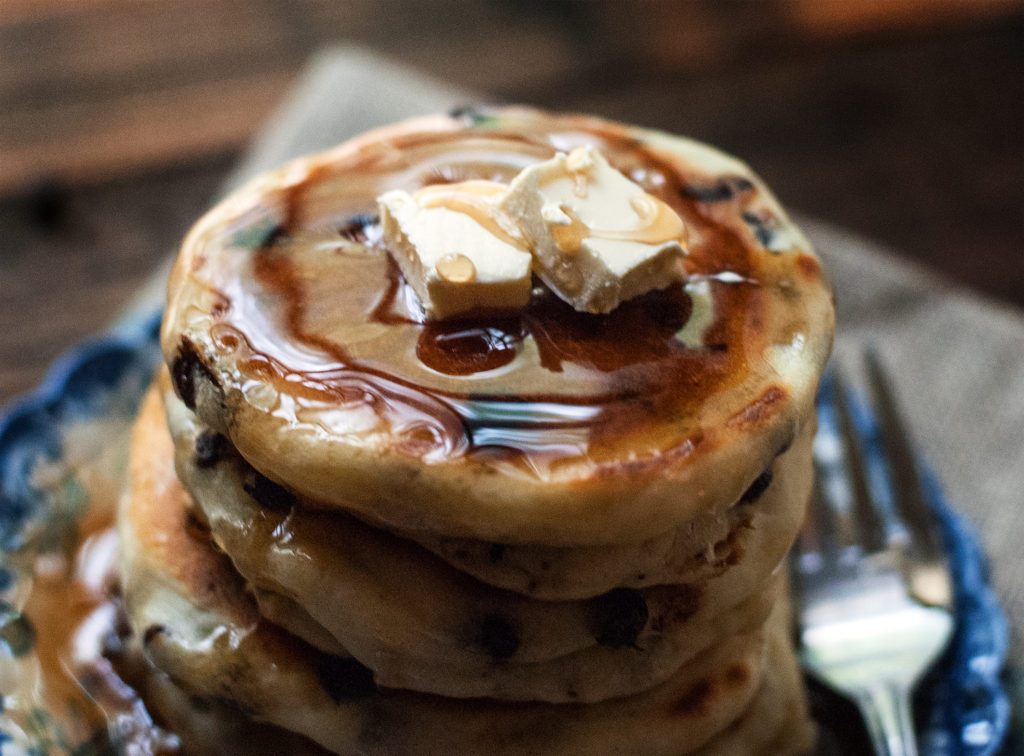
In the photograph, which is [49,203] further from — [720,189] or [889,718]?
[889,718]

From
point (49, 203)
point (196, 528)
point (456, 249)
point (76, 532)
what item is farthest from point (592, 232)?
point (49, 203)

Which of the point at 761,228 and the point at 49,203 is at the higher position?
the point at 761,228

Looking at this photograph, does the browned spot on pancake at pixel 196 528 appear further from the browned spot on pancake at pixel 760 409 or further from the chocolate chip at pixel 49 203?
the chocolate chip at pixel 49 203

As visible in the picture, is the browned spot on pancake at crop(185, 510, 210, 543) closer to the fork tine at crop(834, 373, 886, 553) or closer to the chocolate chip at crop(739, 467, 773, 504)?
the chocolate chip at crop(739, 467, 773, 504)

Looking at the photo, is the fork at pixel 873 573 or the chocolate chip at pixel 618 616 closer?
the chocolate chip at pixel 618 616

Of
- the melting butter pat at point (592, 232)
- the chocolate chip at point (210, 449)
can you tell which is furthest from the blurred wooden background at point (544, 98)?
the melting butter pat at point (592, 232)

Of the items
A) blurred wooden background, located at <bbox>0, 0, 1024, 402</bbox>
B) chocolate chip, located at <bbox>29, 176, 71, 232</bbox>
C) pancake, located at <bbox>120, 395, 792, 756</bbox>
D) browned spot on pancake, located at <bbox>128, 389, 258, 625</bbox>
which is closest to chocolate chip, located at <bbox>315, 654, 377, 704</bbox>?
pancake, located at <bbox>120, 395, 792, 756</bbox>

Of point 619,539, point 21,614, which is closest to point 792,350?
point 619,539
